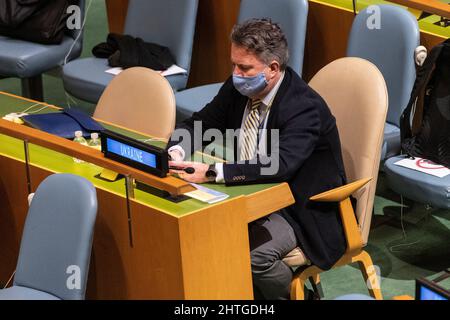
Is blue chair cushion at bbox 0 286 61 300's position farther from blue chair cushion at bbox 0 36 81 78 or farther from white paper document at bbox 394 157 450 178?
blue chair cushion at bbox 0 36 81 78

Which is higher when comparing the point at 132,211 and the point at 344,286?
the point at 132,211

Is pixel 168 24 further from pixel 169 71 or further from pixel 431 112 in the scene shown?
pixel 431 112

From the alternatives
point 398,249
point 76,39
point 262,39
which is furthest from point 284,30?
point 76,39

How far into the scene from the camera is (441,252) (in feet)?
15.9

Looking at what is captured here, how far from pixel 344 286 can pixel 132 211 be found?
129cm

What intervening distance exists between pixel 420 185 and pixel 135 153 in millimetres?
1515

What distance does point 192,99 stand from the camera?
212 inches

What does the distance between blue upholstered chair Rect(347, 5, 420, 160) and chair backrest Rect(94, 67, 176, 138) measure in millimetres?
1076

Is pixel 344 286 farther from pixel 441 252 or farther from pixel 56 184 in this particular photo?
pixel 56 184

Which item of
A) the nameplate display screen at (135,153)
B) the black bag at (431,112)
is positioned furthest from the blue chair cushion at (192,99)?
the nameplate display screen at (135,153)

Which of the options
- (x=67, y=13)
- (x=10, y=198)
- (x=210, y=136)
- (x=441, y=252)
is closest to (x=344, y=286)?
(x=441, y=252)

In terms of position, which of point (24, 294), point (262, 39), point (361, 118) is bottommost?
point (24, 294)

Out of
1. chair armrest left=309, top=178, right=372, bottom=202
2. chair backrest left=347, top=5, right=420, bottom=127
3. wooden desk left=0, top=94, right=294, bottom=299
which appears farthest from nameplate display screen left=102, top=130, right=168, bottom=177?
chair backrest left=347, top=5, right=420, bottom=127

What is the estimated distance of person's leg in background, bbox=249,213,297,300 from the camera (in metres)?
3.91
